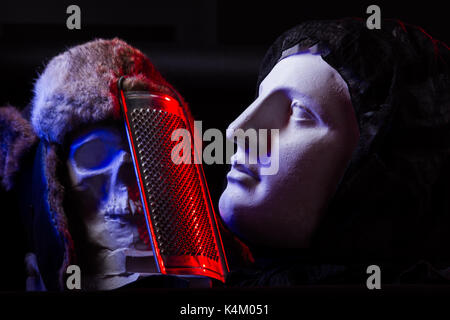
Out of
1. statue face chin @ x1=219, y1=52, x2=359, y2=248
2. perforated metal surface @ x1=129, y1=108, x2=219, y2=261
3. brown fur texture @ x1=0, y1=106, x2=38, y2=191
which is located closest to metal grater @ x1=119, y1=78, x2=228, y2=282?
perforated metal surface @ x1=129, y1=108, x2=219, y2=261

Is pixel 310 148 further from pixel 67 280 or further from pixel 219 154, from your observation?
pixel 67 280

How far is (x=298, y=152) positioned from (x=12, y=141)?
848 mm

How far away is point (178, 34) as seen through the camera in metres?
1.83

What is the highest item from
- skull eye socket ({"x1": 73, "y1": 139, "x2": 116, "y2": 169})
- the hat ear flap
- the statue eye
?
the statue eye

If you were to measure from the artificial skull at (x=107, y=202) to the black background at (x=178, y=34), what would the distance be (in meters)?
0.31

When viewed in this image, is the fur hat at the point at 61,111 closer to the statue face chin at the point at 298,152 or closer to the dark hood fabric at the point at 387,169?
the statue face chin at the point at 298,152

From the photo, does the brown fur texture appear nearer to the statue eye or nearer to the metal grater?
the metal grater

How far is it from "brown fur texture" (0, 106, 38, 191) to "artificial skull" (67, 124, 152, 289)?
0.55 ft

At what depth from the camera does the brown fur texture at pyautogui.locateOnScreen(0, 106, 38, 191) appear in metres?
1.80

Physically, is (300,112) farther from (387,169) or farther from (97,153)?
(97,153)

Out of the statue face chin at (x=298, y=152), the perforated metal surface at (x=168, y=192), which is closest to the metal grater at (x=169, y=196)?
the perforated metal surface at (x=168, y=192)

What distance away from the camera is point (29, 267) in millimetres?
1855

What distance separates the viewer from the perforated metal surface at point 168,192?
1.66 metres
